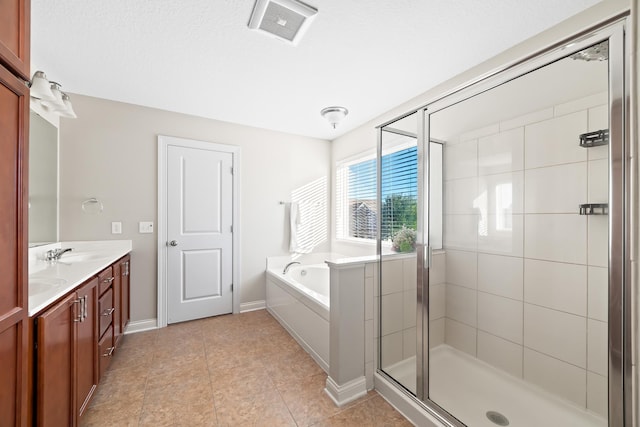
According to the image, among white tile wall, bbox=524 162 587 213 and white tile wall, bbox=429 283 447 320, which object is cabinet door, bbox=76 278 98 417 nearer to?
white tile wall, bbox=429 283 447 320

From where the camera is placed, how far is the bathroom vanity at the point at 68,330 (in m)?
1.02

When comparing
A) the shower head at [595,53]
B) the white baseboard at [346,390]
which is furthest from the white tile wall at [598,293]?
the white baseboard at [346,390]

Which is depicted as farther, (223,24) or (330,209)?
(330,209)

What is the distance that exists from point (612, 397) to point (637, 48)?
1174 millimetres

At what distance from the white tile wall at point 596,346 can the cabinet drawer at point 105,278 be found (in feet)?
9.43

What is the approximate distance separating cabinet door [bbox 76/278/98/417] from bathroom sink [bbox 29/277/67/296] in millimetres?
114

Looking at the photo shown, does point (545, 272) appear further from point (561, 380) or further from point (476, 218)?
point (561, 380)

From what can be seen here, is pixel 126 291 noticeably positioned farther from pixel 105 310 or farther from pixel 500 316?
pixel 500 316

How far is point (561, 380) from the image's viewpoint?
1580 mm

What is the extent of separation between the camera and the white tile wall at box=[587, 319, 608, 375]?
4.46 feet

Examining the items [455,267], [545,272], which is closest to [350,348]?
[455,267]

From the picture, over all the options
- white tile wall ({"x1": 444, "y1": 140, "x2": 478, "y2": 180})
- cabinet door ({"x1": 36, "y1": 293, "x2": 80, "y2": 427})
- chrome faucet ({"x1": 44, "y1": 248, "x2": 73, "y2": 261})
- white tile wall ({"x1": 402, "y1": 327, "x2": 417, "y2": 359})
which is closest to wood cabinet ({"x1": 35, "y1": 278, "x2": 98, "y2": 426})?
cabinet door ({"x1": 36, "y1": 293, "x2": 80, "y2": 427})

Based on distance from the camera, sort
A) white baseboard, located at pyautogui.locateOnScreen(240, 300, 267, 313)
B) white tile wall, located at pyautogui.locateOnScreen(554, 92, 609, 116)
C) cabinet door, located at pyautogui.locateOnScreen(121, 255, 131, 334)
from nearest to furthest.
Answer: white tile wall, located at pyautogui.locateOnScreen(554, 92, 609, 116) < cabinet door, located at pyautogui.locateOnScreen(121, 255, 131, 334) < white baseboard, located at pyautogui.locateOnScreen(240, 300, 267, 313)

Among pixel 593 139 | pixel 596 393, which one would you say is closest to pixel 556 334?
pixel 596 393
